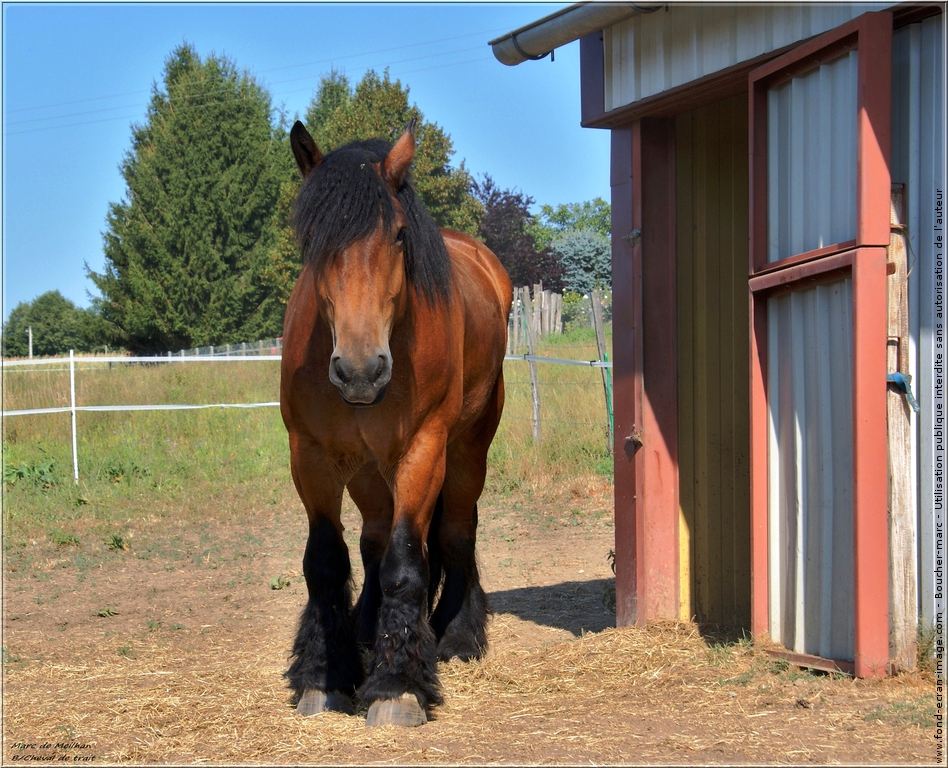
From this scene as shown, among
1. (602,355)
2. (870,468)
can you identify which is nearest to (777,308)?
(870,468)

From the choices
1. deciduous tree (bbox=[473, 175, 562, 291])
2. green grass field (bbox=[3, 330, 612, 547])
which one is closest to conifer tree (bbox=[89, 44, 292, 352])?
deciduous tree (bbox=[473, 175, 562, 291])

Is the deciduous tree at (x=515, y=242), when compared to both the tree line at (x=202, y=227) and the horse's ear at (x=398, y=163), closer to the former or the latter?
the tree line at (x=202, y=227)

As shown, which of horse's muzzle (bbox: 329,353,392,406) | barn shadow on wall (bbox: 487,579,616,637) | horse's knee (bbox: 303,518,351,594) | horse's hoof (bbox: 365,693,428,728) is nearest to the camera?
horse's muzzle (bbox: 329,353,392,406)

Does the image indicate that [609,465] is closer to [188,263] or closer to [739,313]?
[739,313]

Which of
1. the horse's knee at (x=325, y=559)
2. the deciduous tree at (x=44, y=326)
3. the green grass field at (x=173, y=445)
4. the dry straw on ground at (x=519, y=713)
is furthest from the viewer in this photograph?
→ the deciduous tree at (x=44, y=326)

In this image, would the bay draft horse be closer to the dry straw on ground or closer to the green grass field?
the dry straw on ground

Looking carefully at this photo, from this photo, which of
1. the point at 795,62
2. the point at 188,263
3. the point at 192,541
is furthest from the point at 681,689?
the point at 188,263

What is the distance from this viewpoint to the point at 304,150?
396 cm

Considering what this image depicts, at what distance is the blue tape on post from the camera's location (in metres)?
3.57

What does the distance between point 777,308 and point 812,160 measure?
0.69 meters

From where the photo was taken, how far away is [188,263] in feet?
102

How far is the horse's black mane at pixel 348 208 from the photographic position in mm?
3592

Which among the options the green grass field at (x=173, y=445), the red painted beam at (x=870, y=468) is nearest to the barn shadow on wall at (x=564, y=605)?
the red painted beam at (x=870, y=468)

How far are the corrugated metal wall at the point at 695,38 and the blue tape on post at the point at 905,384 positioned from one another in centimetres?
145
